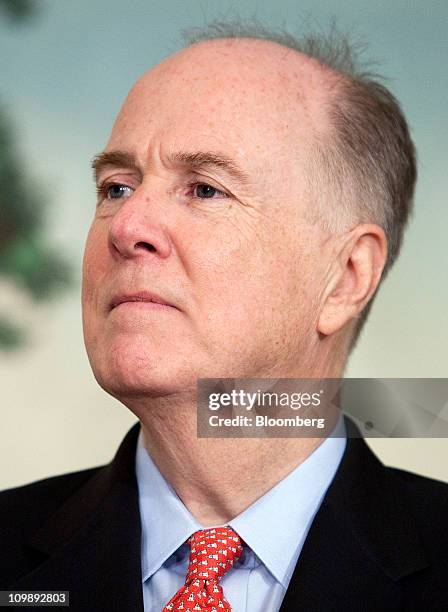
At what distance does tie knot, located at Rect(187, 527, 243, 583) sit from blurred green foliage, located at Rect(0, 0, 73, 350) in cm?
143

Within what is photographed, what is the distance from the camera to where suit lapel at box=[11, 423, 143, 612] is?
214 centimetres

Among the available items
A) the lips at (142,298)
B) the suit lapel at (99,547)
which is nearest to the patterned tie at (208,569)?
the suit lapel at (99,547)

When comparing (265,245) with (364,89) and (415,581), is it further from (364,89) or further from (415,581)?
(415,581)

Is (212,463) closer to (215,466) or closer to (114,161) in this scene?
(215,466)

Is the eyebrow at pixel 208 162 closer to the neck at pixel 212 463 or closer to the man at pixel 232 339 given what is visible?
the man at pixel 232 339

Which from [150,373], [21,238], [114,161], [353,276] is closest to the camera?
[150,373]

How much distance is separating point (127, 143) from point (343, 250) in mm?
563

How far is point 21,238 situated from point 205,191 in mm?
1396

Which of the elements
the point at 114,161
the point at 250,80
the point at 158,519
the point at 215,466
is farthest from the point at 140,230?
the point at 158,519

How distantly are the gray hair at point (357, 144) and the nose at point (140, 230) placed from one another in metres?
0.40

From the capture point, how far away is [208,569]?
6.77 ft

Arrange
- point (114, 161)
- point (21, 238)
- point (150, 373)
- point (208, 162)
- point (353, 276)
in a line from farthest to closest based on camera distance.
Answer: point (21, 238)
point (353, 276)
point (114, 161)
point (208, 162)
point (150, 373)

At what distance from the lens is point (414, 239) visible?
3168 mm

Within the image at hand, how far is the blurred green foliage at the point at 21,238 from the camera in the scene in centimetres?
337
